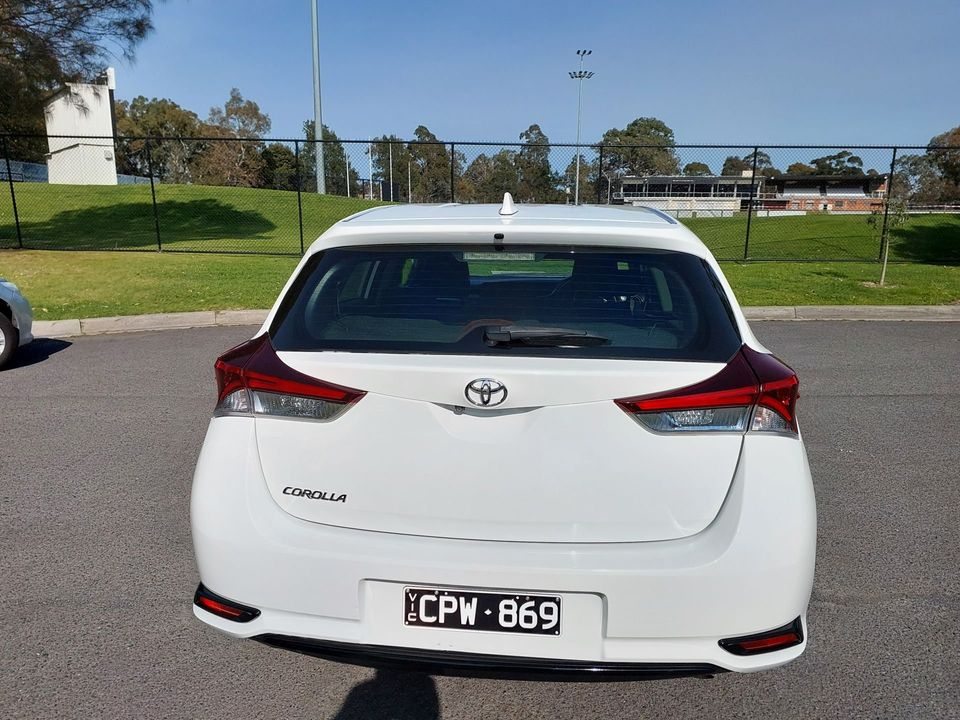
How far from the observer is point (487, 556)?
2.10 meters

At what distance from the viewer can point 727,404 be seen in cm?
217

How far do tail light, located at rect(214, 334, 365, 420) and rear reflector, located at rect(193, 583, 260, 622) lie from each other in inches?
22.3

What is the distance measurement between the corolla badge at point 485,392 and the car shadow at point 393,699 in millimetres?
1124

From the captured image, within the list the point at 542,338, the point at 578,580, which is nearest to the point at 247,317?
the point at 542,338

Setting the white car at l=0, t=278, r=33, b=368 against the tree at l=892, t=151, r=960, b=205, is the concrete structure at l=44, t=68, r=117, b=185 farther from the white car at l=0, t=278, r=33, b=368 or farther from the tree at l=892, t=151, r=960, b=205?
the tree at l=892, t=151, r=960, b=205

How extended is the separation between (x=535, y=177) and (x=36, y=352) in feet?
44.3

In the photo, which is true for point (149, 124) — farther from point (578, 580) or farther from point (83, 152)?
point (578, 580)

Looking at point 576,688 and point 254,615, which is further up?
point 254,615

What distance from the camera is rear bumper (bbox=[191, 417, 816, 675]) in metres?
2.07

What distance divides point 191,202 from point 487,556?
3072 cm

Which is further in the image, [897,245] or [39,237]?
[897,245]

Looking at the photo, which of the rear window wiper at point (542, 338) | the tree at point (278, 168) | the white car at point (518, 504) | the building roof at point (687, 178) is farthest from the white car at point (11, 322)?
the tree at point (278, 168)

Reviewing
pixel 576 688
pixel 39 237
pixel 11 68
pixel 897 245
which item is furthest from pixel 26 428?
pixel 897 245

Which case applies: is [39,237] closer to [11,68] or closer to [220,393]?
[11,68]
